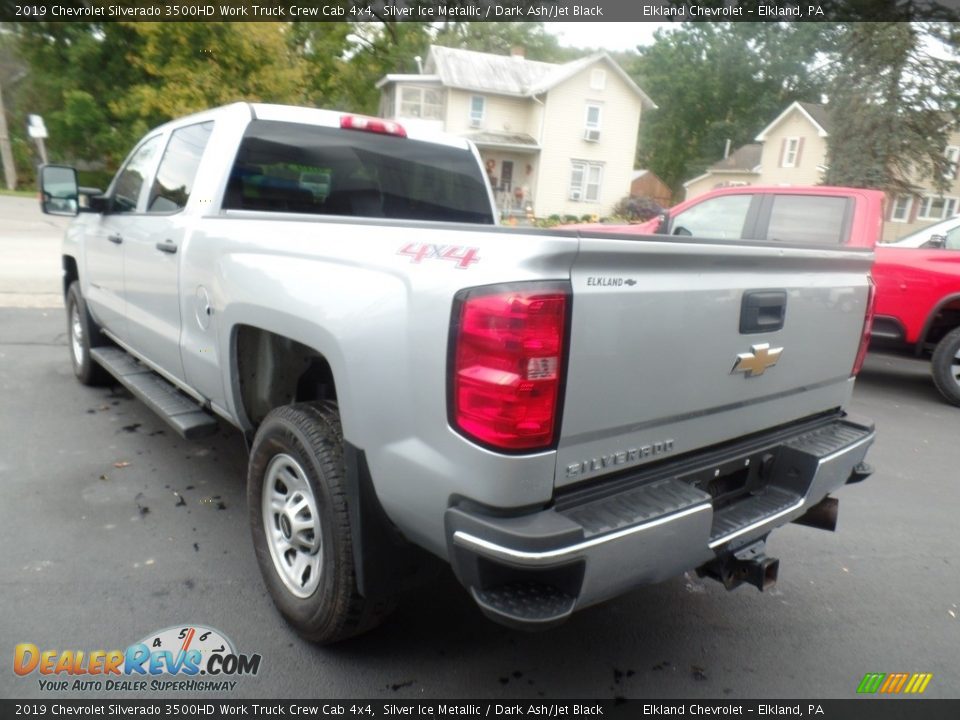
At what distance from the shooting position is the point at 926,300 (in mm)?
6641

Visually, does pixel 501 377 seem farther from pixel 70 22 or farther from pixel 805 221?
pixel 70 22

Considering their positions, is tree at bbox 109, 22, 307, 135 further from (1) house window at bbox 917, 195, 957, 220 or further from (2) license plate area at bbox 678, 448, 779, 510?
(1) house window at bbox 917, 195, 957, 220

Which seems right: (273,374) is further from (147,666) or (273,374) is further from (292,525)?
(147,666)

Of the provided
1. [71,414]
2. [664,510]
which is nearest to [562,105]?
[71,414]

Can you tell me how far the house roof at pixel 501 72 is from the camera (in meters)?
33.8

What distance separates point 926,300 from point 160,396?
667 cm

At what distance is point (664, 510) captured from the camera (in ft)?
6.85

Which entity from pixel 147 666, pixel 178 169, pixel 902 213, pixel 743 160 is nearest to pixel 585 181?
pixel 743 160

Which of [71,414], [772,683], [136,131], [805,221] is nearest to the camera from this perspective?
[772,683]

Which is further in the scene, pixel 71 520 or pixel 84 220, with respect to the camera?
pixel 84 220

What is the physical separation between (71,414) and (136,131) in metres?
22.4

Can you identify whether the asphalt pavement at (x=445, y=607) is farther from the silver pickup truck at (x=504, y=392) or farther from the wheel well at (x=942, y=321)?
the wheel well at (x=942, y=321)

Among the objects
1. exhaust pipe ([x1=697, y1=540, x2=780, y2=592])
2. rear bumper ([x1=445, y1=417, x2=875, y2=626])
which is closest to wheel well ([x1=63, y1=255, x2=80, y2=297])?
rear bumper ([x1=445, y1=417, x2=875, y2=626])

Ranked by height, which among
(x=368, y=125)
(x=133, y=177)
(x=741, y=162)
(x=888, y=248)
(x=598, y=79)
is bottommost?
(x=888, y=248)
